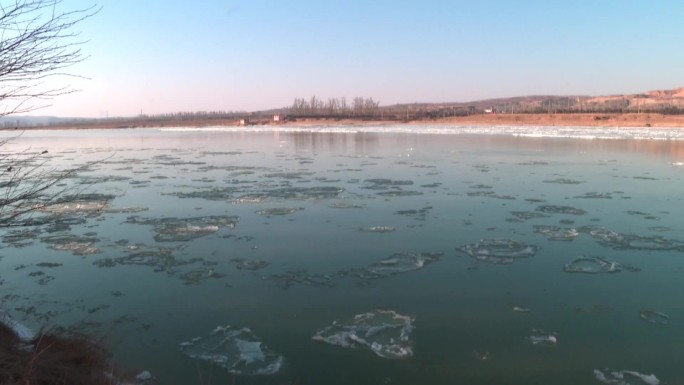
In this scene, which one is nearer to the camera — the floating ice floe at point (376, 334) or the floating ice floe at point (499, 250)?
the floating ice floe at point (376, 334)

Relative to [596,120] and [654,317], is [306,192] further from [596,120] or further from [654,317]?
[596,120]

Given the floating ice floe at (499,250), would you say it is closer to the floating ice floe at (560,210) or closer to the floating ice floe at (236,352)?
the floating ice floe at (560,210)

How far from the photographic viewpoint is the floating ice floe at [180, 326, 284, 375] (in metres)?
3.82

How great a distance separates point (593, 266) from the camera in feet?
19.4

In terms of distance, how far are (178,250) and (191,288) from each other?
1.51 meters

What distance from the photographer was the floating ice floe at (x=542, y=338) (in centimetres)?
409

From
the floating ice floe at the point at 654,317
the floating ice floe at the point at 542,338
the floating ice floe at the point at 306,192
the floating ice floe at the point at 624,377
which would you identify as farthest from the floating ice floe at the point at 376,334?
the floating ice floe at the point at 306,192

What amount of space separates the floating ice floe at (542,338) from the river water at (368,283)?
0.05 ft

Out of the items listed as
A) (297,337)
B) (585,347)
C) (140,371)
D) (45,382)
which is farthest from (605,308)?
(45,382)

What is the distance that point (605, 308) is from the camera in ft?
15.5

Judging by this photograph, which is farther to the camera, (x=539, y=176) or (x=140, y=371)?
(x=539, y=176)

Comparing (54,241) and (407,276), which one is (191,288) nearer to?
(407,276)

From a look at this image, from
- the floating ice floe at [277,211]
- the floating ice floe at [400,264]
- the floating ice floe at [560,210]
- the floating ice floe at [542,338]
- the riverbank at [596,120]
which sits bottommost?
the floating ice floe at [542,338]

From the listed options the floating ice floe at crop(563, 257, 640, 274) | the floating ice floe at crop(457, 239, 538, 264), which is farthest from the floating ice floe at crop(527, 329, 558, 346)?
the floating ice floe at crop(457, 239, 538, 264)
